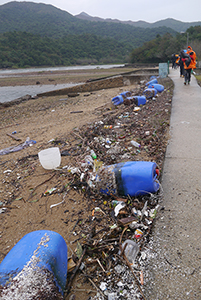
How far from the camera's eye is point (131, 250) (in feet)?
5.87

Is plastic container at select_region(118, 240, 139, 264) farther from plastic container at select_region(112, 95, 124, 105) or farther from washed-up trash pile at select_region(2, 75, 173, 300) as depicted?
plastic container at select_region(112, 95, 124, 105)

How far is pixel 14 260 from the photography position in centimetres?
146

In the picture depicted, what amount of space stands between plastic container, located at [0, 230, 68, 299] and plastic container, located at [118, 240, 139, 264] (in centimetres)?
53

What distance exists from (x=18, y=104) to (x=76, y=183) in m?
12.1

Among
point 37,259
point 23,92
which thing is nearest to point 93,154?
point 37,259

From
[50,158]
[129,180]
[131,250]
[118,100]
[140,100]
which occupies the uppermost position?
[140,100]

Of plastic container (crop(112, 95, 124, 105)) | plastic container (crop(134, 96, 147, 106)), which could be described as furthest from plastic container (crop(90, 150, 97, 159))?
plastic container (crop(112, 95, 124, 105))

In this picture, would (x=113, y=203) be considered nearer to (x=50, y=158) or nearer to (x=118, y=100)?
(x=50, y=158)

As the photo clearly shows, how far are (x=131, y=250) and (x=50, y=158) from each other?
2.06 metres

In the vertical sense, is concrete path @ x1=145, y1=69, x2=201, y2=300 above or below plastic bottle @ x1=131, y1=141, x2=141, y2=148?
below

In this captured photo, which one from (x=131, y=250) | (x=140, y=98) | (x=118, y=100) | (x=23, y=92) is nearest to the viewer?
(x=131, y=250)

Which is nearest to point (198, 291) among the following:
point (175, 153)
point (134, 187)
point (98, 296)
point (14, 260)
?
point (98, 296)

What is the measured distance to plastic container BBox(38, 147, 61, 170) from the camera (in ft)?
11.1

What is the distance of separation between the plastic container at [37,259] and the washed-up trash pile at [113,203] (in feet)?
0.79
